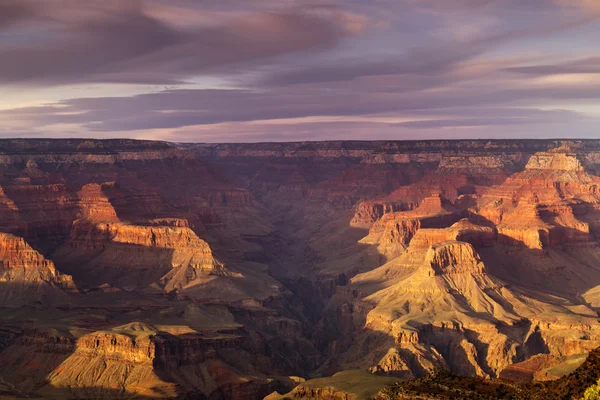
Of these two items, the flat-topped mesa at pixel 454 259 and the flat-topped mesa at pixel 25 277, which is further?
the flat-topped mesa at pixel 454 259

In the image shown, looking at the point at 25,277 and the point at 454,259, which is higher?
the point at 454,259

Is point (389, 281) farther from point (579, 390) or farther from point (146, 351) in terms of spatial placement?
point (579, 390)

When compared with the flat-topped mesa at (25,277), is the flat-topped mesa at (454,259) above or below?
above

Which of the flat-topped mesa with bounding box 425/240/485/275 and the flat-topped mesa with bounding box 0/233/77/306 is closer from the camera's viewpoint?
the flat-topped mesa with bounding box 0/233/77/306

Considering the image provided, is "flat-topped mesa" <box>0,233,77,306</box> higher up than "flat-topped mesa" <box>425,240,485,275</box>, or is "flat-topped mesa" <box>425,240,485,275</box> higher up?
"flat-topped mesa" <box>425,240,485,275</box>
